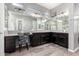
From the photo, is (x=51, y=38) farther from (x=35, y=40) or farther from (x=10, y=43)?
(x=10, y=43)

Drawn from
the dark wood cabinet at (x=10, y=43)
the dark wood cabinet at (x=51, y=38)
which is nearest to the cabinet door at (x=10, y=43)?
the dark wood cabinet at (x=10, y=43)

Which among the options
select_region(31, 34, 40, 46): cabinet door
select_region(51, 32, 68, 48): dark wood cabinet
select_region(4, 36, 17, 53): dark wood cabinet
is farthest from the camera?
select_region(31, 34, 40, 46): cabinet door

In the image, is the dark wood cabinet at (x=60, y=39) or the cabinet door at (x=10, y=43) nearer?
the cabinet door at (x=10, y=43)

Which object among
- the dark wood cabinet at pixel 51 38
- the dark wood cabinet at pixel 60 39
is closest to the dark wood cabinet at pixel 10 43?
the dark wood cabinet at pixel 51 38

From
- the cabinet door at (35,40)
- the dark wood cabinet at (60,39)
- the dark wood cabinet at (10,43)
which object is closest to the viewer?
the dark wood cabinet at (10,43)

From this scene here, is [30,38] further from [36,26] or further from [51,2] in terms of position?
A: [51,2]

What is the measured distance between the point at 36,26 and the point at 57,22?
696mm

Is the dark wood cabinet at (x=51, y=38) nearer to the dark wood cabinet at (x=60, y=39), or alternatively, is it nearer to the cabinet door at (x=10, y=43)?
the dark wood cabinet at (x=60, y=39)

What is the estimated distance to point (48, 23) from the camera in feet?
7.77

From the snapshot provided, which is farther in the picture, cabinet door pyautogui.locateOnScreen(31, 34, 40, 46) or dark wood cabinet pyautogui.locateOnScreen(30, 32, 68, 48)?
cabinet door pyautogui.locateOnScreen(31, 34, 40, 46)

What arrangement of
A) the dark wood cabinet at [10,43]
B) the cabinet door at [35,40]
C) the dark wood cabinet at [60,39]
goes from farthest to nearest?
1. the cabinet door at [35,40]
2. the dark wood cabinet at [60,39]
3. the dark wood cabinet at [10,43]

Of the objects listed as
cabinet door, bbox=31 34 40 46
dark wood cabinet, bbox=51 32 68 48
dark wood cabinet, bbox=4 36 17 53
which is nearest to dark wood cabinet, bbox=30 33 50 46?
cabinet door, bbox=31 34 40 46

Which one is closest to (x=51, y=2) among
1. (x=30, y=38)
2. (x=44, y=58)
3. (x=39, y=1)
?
(x=39, y=1)

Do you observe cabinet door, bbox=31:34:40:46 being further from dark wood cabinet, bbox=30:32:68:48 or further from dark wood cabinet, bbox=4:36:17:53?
dark wood cabinet, bbox=4:36:17:53
